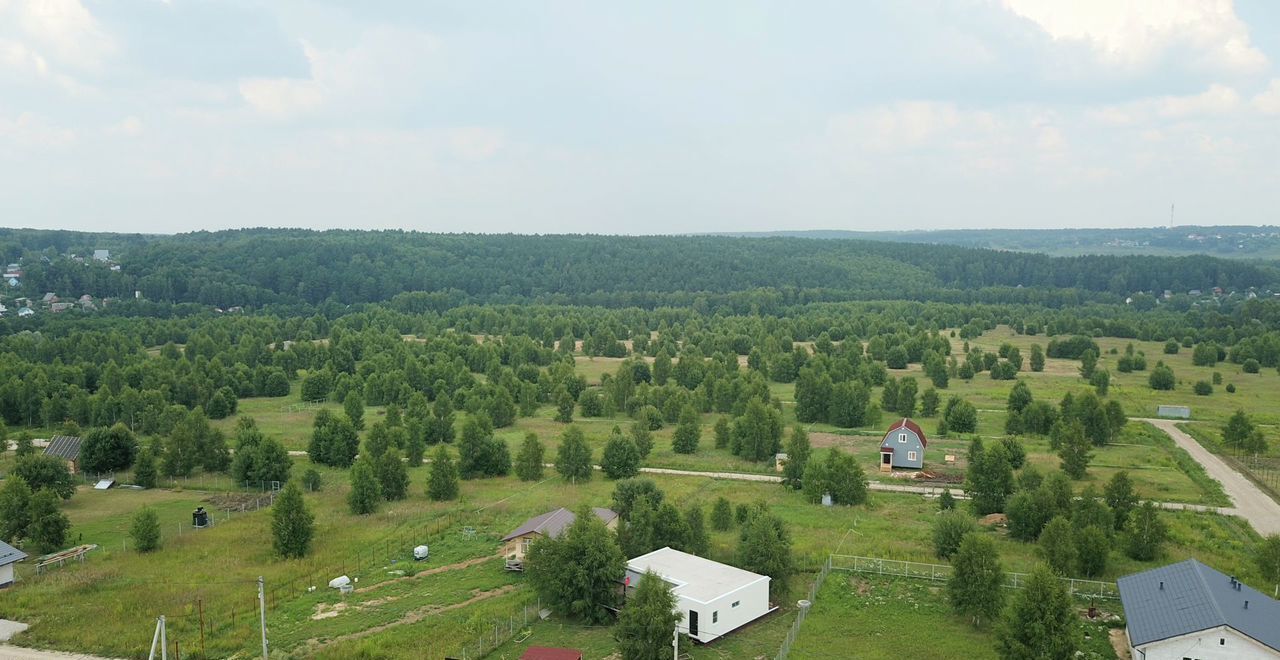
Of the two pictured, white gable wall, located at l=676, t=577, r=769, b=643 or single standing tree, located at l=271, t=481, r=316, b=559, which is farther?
single standing tree, located at l=271, t=481, r=316, b=559

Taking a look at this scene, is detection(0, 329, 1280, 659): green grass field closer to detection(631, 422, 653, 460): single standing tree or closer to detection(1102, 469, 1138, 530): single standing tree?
detection(631, 422, 653, 460): single standing tree

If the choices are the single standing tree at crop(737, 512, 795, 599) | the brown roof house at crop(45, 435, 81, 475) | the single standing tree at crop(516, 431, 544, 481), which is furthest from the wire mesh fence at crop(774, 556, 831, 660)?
the brown roof house at crop(45, 435, 81, 475)

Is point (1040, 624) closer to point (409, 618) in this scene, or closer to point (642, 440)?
point (409, 618)

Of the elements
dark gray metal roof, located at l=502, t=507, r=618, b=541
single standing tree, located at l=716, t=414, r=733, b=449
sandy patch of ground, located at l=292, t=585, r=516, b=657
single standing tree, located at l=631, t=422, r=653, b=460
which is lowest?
single standing tree, located at l=716, t=414, r=733, b=449

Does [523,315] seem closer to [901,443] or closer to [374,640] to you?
[901,443]

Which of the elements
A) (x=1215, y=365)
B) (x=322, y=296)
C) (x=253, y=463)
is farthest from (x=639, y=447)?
(x=322, y=296)

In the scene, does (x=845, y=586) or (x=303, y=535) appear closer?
(x=845, y=586)

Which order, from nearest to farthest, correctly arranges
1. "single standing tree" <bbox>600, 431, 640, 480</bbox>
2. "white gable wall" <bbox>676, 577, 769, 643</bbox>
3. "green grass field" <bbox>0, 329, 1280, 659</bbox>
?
"white gable wall" <bbox>676, 577, 769, 643</bbox>
"green grass field" <bbox>0, 329, 1280, 659</bbox>
"single standing tree" <bbox>600, 431, 640, 480</bbox>

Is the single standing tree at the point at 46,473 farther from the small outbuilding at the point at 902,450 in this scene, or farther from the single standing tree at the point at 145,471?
the small outbuilding at the point at 902,450
